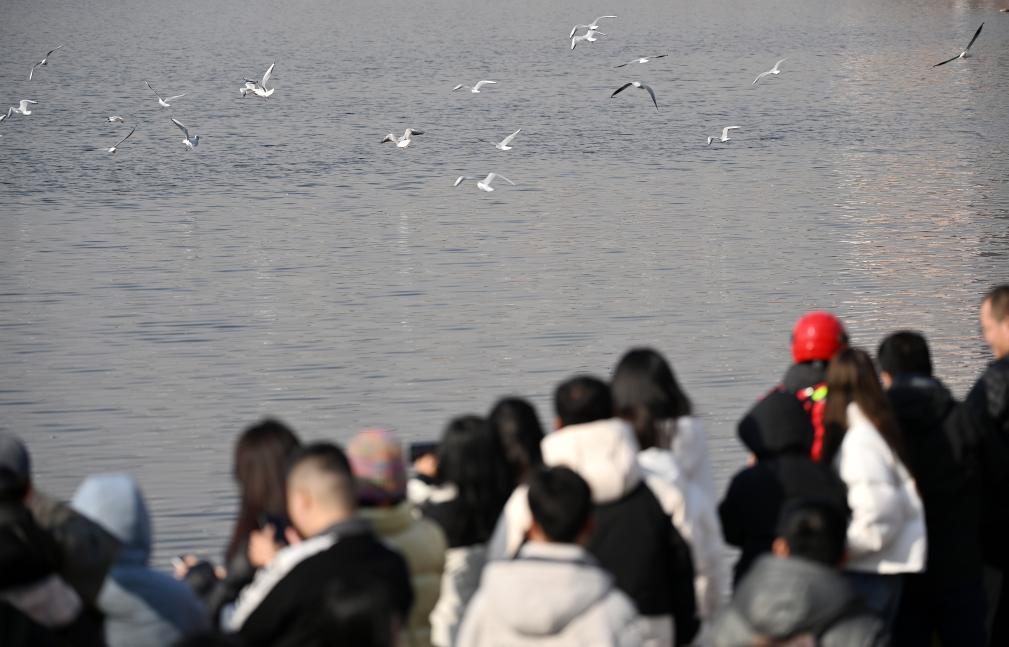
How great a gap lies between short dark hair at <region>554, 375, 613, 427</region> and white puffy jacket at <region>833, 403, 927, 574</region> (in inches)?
30.0

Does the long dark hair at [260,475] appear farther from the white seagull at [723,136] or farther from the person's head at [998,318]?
the white seagull at [723,136]

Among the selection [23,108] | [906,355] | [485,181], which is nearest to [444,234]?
[485,181]

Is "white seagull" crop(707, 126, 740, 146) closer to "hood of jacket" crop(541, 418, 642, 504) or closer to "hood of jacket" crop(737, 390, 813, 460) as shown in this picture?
"hood of jacket" crop(737, 390, 813, 460)

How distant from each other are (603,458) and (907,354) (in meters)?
1.39

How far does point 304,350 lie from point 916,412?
34.8 feet

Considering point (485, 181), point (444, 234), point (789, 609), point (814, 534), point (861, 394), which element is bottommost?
point (789, 609)

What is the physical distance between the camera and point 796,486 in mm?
4949

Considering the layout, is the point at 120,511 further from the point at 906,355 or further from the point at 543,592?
the point at 906,355

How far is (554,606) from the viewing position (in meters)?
3.87

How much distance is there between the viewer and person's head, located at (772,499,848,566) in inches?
160

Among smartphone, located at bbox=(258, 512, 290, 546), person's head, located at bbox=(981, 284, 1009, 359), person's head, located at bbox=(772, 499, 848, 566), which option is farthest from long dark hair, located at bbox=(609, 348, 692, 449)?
person's head, located at bbox=(981, 284, 1009, 359)

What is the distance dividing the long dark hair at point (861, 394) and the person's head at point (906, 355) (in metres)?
0.43

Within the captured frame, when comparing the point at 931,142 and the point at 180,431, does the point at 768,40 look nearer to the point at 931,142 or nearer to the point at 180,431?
the point at 931,142

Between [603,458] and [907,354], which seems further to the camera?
[907,354]
